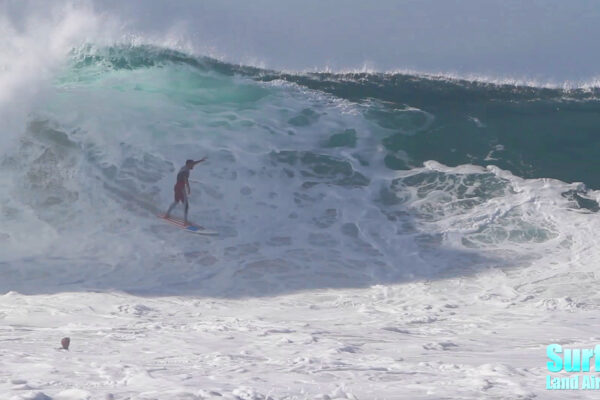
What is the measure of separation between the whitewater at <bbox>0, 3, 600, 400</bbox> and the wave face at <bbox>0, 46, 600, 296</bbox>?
3cm

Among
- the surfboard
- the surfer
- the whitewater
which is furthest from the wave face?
the surfer

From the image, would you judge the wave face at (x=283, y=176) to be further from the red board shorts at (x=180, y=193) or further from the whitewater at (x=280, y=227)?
the red board shorts at (x=180, y=193)

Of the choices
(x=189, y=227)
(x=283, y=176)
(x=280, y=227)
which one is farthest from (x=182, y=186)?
(x=283, y=176)

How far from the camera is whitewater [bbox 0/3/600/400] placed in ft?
18.7

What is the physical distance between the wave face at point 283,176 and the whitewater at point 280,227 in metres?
0.03

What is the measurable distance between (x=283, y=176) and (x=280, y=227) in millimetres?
1229

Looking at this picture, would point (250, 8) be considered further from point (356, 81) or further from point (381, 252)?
point (381, 252)

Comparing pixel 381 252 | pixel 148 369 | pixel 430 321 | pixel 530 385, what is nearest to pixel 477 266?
pixel 381 252

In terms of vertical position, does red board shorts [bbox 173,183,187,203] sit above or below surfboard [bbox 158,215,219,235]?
above

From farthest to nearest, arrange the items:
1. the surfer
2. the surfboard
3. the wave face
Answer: the surfer, the surfboard, the wave face

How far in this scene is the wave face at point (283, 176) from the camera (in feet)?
30.9

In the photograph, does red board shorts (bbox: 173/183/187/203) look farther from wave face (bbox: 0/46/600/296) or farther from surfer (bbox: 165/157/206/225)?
wave face (bbox: 0/46/600/296)

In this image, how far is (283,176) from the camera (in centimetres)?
1127

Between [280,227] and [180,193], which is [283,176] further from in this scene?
[180,193]
